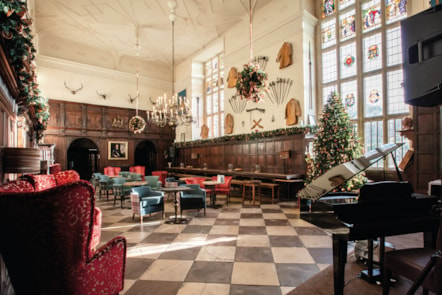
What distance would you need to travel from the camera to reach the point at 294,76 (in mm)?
8062

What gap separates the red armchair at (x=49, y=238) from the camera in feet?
4.27

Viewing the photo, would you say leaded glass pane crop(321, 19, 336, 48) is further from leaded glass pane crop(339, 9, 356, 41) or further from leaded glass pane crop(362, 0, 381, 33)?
leaded glass pane crop(362, 0, 381, 33)

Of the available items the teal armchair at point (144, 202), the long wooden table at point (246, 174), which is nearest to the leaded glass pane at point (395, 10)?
the long wooden table at point (246, 174)

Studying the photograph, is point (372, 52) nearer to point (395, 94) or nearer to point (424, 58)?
point (395, 94)

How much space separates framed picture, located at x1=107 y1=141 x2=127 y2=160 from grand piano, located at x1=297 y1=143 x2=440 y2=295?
12.1 meters

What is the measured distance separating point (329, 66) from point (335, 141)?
3477 millimetres

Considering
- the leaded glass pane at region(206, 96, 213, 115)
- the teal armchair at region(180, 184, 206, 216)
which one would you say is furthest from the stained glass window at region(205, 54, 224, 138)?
the teal armchair at region(180, 184, 206, 216)

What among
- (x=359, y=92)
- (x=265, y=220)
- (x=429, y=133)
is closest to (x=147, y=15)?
(x=359, y=92)

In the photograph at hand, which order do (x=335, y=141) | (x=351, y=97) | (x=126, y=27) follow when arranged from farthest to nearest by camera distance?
(x=126, y=27) → (x=351, y=97) → (x=335, y=141)

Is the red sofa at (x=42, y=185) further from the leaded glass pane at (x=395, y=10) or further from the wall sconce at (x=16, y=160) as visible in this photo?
the leaded glass pane at (x=395, y=10)

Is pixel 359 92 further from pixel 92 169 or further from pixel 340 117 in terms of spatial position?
pixel 92 169

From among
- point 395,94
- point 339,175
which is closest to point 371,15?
point 395,94

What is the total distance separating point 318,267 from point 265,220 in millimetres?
2140

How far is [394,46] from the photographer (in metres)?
6.45
